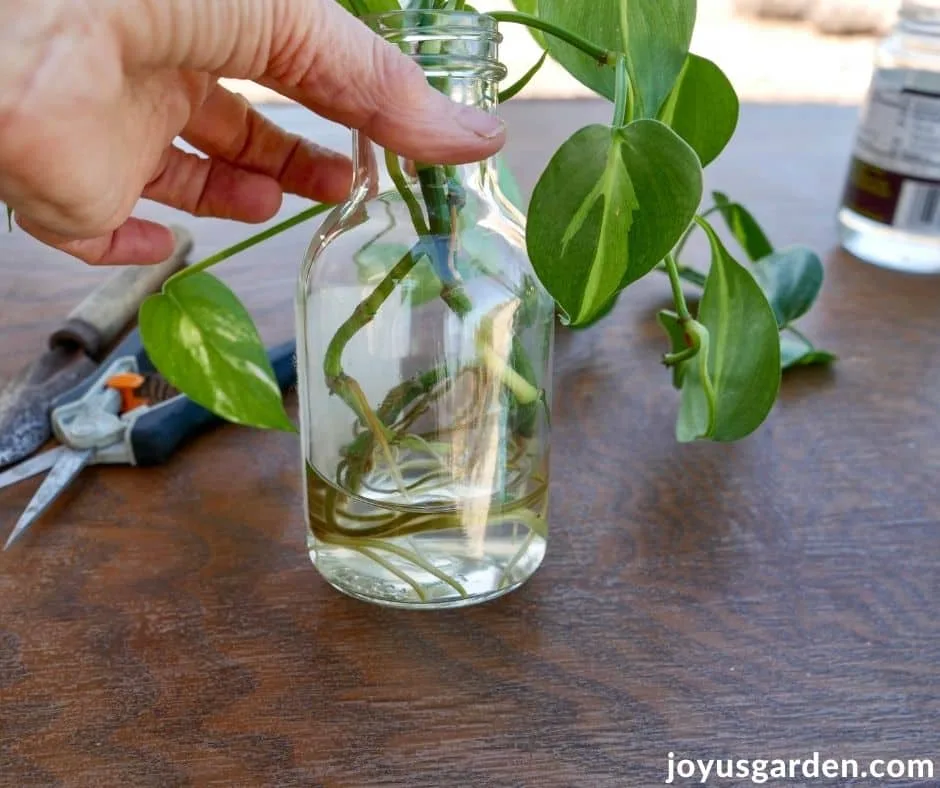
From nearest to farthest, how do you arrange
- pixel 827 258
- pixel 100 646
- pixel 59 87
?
pixel 59 87 → pixel 100 646 → pixel 827 258

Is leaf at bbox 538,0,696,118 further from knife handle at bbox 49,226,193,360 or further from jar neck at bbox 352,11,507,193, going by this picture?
knife handle at bbox 49,226,193,360

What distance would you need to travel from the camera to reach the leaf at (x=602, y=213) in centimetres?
25

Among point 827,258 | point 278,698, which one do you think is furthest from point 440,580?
point 827,258

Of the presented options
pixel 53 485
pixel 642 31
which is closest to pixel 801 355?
pixel 642 31

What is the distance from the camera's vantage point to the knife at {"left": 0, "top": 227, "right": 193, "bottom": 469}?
0.44 m

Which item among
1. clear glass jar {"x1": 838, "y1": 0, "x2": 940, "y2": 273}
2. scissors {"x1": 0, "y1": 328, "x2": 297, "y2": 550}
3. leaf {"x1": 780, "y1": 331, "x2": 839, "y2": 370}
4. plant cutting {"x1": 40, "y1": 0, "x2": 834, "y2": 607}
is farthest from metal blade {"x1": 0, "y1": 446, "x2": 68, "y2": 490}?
clear glass jar {"x1": 838, "y1": 0, "x2": 940, "y2": 273}

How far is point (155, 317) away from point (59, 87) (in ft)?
0.53

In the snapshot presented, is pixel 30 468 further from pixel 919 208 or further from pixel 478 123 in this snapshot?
pixel 919 208

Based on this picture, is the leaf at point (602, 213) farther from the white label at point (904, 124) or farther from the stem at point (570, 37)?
the white label at point (904, 124)

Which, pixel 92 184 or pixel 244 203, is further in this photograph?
pixel 244 203

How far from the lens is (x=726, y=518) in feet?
1.35

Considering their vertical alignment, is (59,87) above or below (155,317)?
above

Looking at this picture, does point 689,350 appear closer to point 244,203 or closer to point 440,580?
point 440,580

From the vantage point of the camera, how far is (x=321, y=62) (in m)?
0.26
